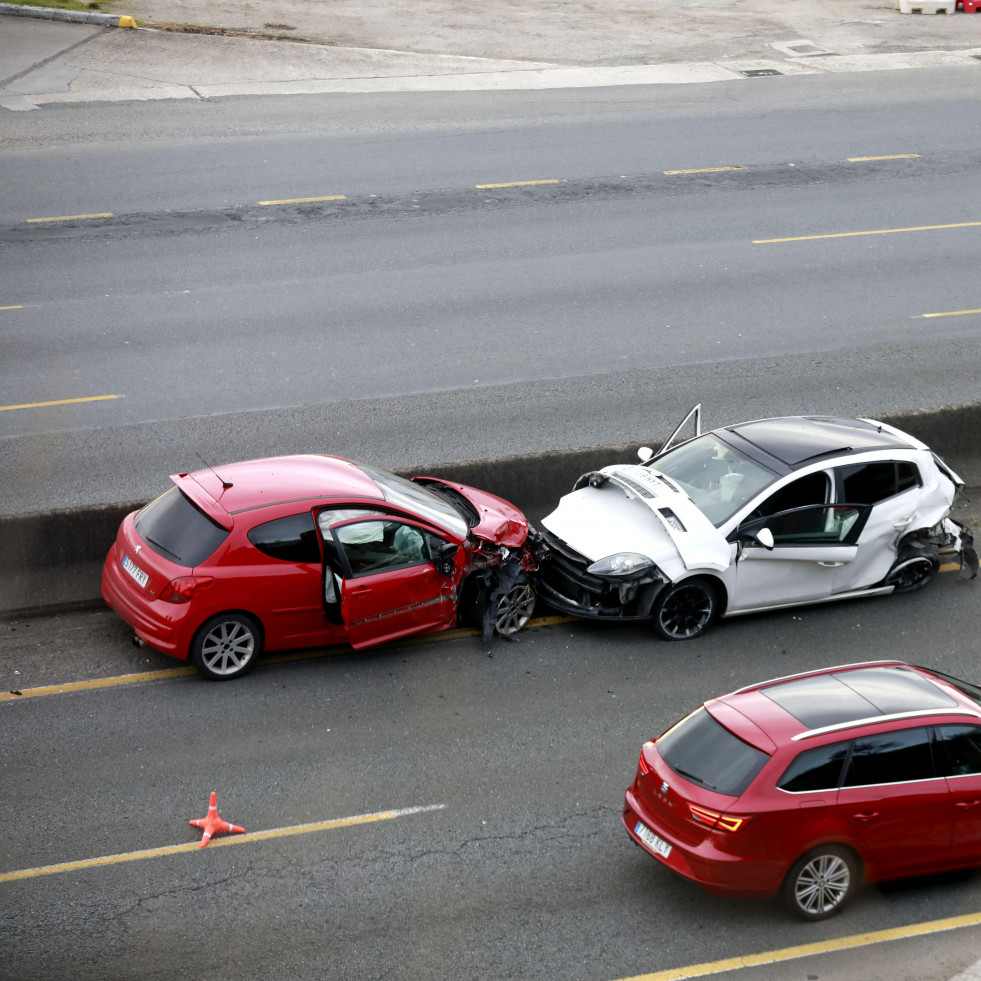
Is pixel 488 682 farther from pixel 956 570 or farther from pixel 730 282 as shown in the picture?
pixel 730 282

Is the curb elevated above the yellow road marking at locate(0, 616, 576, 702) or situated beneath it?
elevated above

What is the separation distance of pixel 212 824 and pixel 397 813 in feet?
4.19

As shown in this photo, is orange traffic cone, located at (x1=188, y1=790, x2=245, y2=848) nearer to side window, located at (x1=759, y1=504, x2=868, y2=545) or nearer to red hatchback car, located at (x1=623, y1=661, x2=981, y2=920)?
red hatchback car, located at (x1=623, y1=661, x2=981, y2=920)

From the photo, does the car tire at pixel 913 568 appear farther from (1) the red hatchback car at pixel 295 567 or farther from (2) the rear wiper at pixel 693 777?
(2) the rear wiper at pixel 693 777

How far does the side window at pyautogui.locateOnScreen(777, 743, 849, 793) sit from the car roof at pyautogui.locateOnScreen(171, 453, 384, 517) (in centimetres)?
452

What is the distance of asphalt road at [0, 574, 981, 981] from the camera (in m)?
7.27

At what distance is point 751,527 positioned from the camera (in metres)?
11.0

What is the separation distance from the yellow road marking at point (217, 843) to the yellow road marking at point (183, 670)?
219 cm

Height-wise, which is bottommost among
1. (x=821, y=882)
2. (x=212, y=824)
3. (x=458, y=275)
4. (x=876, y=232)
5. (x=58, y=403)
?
(x=212, y=824)

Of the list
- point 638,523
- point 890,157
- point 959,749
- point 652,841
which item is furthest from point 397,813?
point 890,157

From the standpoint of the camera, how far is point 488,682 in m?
10.2

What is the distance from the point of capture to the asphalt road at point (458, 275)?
1420 centimetres

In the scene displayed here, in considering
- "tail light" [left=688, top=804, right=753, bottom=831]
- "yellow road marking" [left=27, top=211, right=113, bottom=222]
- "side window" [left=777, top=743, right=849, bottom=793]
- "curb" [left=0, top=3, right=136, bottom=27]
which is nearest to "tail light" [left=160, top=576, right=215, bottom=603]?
"tail light" [left=688, top=804, right=753, bottom=831]

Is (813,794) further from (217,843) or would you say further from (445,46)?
(445,46)
